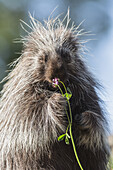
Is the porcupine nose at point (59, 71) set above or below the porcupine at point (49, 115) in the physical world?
above

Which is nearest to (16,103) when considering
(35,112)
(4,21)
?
(35,112)

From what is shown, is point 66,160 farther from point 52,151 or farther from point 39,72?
point 39,72

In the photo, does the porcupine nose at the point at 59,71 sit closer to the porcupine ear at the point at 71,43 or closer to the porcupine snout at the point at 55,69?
the porcupine snout at the point at 55,69

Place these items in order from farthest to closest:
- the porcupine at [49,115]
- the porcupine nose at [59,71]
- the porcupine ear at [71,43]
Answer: the porcupine ear at [71,43], the porcupine at [49,115], the porcupine nose at [59,71]

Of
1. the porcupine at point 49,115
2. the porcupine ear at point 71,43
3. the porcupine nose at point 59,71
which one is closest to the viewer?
the porcupine nose at point 59,71

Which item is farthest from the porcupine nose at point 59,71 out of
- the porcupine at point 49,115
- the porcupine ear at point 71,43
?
the porcupine ear at point 71,43

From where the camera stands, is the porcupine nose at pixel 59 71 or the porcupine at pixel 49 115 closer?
the porcupine nose at pixel 59 71

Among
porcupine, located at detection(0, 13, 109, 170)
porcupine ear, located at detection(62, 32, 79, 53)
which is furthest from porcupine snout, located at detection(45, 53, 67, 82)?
porcupine ear, located at detection(62, 32, 79, 53)

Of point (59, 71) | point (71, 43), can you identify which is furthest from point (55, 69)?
point (71, 43)

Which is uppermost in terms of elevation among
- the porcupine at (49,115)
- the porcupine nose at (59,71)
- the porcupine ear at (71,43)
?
the porcupine ear at (71,43)
